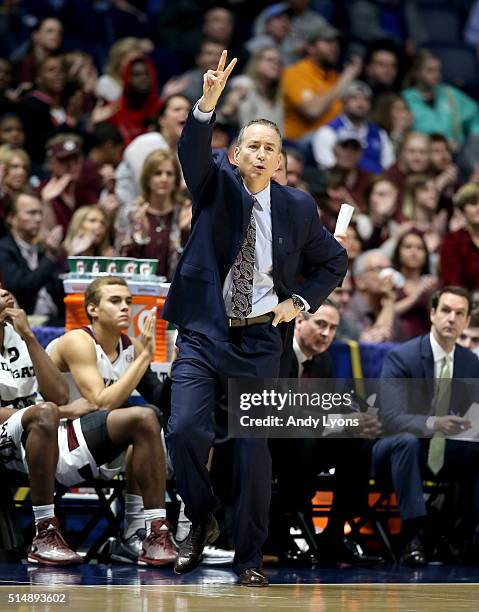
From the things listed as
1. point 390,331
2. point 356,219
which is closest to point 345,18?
point 356,219

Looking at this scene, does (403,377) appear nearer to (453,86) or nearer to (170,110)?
(170,110)

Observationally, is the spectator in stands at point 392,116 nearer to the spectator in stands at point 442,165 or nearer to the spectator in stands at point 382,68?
the spectator in stands at point 382,68

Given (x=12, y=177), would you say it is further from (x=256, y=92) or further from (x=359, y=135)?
(x=359, y=135)

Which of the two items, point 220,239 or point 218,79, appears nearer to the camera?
point 218,79

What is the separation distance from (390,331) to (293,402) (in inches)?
104

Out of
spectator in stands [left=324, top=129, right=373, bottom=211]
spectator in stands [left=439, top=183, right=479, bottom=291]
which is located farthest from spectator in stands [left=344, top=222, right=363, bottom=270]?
spectator in stands [left=324, top=129, right=373, bottom=211]

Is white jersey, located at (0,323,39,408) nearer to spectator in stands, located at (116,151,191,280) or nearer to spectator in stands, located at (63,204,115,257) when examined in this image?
spectator in stands, located at (116,151,191,280)

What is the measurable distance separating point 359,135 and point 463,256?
2.83 meters

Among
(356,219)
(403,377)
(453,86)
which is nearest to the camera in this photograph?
(403,377)

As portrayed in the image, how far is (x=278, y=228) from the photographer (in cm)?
610

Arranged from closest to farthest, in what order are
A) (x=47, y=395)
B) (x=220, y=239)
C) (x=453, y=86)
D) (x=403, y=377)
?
1. (x=220, y=239)
2. (x=47, y=395)
3. (x=403, y=377)
4. (x=453, y=86)

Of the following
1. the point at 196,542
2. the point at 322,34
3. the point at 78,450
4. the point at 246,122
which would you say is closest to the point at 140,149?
the point at 246,122

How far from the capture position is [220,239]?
6.01 meters

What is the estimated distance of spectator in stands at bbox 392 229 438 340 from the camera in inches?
390
